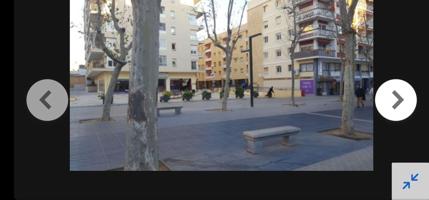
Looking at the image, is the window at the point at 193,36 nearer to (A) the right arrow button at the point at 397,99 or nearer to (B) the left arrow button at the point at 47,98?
(B) the left arrow button at the point at 47,98

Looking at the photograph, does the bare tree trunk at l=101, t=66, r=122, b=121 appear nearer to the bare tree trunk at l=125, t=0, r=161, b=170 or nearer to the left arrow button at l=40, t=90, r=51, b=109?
the bare tree trunk at l=125, t=0, r=161, b=170

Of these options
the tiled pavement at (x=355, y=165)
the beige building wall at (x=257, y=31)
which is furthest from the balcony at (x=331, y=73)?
the tiled pavement at (x=355, y=165)

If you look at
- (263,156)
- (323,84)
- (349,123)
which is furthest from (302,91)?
(263,156)

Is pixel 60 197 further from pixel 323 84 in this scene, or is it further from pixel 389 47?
pixel 323 84

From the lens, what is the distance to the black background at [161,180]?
1486 mm

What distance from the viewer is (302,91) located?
27.4 m

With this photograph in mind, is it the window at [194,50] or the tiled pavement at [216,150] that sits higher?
the window at [194,50]

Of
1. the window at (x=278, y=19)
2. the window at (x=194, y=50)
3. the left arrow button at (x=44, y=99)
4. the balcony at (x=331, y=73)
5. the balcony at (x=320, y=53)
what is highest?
the window at (x=278, y=19)

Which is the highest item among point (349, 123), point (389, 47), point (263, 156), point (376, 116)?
point (389, 47)

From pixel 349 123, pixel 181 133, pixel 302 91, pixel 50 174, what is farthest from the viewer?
pixel 302 91

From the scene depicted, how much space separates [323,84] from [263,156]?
25.7 metres

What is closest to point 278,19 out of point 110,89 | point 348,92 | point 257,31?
point 257,31

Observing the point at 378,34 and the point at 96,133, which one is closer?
the point at 378,34

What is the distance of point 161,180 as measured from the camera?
1.61 meters
